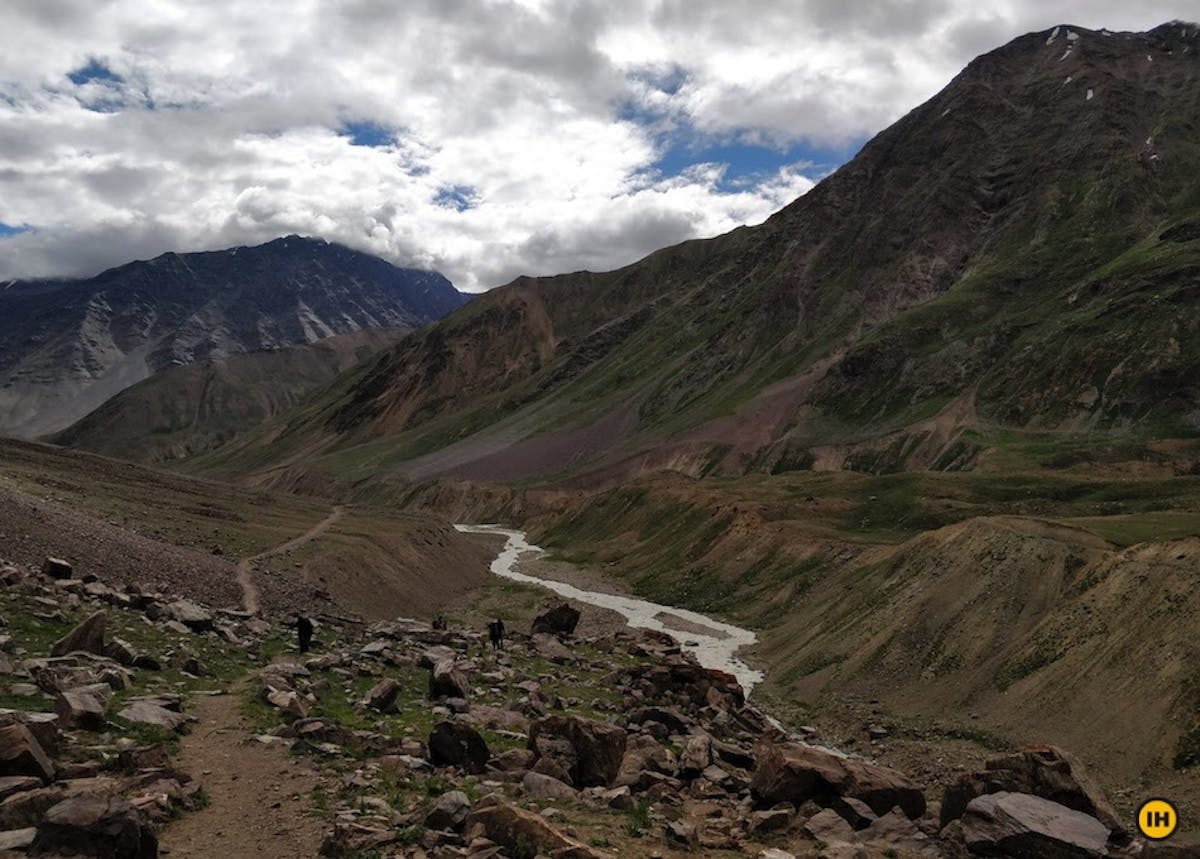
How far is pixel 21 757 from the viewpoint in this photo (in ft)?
52.7

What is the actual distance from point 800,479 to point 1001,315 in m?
70.6

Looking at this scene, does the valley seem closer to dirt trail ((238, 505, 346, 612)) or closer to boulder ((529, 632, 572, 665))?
boulder ((529, 632, 572, 665))

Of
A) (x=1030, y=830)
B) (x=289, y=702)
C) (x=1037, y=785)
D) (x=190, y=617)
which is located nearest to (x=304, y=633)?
(x=190, y=617)

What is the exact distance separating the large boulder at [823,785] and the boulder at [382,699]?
1090cm

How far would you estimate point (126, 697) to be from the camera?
73.6 feet

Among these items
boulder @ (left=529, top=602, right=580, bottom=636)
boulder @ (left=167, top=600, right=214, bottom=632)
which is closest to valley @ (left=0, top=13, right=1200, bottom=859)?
boulder @ (left=529, top=602, right=580, bottom=636)

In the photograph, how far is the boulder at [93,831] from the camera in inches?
542

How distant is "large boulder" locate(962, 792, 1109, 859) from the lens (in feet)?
63.5

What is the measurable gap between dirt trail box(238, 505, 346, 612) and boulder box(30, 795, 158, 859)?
32.6 meters

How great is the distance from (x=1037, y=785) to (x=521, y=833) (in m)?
13.8

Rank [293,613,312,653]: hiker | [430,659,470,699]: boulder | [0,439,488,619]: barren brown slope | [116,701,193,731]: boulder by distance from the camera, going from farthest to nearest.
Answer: [0,439,488,619]: barren brown slope
[293,613,312,653]: hiker
[430,659,470,699]: boulder
[116,701,193,731]: boulder

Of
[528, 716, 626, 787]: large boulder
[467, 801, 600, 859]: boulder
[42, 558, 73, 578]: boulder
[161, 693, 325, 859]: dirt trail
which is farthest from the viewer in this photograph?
[42, 558, 73, 578]: boulder

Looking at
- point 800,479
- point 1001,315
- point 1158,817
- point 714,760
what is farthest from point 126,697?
point 1001,315

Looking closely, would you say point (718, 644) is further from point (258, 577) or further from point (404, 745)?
point (404, 745)
